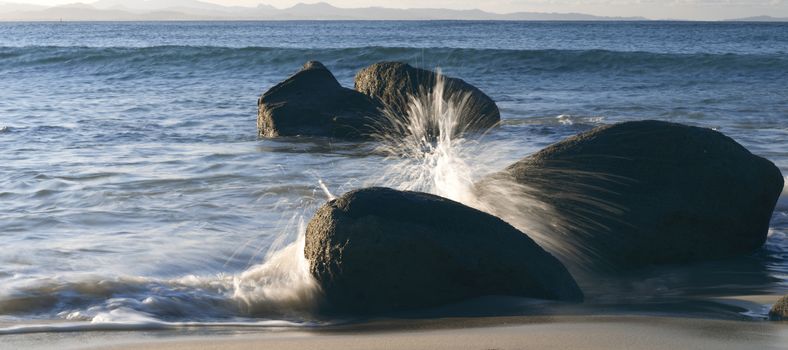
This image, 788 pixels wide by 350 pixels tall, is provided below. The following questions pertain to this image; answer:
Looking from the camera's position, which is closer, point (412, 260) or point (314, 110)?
point (412, 260)

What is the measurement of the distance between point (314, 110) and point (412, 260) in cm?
737

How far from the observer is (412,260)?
418 cm

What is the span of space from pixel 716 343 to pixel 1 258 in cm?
389

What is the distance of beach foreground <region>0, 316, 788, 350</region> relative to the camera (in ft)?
10.7

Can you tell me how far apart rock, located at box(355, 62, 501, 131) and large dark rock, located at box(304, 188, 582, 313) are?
7605 millimetres

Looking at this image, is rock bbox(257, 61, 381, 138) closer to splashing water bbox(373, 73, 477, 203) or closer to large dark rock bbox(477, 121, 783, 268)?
splashing water bbox(373, 73, 477, 203)

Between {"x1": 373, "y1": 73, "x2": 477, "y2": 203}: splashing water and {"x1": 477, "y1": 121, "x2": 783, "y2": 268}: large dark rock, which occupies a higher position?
{"x1": 477, "y1": 121, "x2": 783, "y2": 268}: large dark rock

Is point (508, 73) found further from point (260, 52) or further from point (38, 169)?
point (38, 169)

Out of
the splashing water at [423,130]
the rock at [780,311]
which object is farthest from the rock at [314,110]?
the rock at [780,311]

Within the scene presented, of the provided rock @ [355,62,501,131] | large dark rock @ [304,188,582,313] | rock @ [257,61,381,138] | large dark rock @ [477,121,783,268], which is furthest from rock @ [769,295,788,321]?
rock @ [355,62,501,131]

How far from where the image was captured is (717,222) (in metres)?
5.33

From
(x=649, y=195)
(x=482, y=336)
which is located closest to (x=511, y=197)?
(x=649, y=195)

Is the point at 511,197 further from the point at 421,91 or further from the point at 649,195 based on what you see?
the point at 421,91

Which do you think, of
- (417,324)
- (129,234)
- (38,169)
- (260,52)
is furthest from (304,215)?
(260,52)
